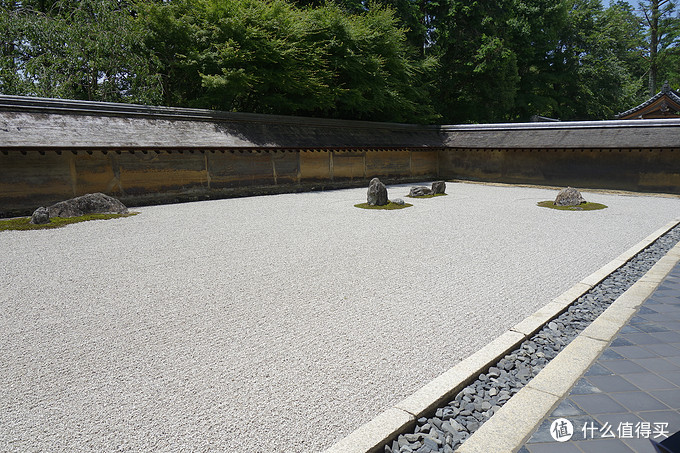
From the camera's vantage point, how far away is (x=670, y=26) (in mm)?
35500

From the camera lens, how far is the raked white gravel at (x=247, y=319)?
2777 millimetres

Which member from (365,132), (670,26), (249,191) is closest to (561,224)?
(249,191)

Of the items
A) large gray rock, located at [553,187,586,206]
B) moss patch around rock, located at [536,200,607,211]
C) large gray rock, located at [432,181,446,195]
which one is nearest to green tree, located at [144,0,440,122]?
large gray rock, located at [432,181,446,195]

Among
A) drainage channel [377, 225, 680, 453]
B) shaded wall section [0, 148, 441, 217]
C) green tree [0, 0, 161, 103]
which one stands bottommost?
drainage channel [377, 225, 680, 453]

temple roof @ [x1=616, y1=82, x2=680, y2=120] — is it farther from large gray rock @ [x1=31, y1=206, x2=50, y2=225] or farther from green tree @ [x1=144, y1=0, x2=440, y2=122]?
large gray rock @ [x1=31, y1=206, x2=50, y2=225]

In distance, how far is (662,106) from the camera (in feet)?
73.5

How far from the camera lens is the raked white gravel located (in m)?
2.78

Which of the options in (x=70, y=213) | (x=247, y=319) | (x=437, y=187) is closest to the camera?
(x=247, y=319)

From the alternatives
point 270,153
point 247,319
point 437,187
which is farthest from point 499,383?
point 270,153

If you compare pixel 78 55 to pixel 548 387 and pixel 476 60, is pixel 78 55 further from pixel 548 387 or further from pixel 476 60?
pixel 476 60

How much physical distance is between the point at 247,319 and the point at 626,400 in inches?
137

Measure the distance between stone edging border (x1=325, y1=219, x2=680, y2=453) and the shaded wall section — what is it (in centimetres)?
1279

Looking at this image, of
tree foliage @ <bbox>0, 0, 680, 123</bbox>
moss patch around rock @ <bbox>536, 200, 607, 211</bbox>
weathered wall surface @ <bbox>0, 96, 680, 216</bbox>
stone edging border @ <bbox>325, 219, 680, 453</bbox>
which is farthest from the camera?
tree foliage @ <bbox>0, 0, 680, 123</bbox>

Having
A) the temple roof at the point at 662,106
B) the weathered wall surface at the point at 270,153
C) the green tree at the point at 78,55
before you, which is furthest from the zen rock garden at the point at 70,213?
the temple roof at the point at 662,106
